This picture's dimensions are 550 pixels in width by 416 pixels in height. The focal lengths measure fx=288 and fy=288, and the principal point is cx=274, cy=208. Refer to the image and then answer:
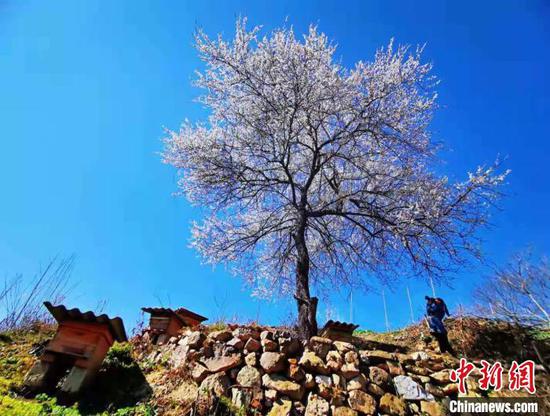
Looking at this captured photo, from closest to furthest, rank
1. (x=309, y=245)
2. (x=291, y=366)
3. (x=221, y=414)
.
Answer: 1. (x=221, y=414)
2. (x=291, y=366)
3. (x=309, y=245)

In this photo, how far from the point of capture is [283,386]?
3879 mm

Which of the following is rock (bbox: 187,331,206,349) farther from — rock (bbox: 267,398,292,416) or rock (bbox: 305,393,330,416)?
rock (bbox: 305,393,330,416)

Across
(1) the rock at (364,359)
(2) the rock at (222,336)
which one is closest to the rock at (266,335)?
(2) the rock at (222,336)

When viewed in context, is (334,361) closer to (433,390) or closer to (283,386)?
(283,386)

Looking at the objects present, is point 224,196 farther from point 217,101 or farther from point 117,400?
point 117,400

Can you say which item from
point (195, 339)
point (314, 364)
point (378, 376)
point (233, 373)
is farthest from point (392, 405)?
point (195, 339)

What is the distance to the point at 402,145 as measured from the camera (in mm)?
8461

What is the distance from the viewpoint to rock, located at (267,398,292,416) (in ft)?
11.9

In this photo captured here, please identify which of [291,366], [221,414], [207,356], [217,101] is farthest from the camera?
[217,101]

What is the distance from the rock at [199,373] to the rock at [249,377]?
483 millimetres

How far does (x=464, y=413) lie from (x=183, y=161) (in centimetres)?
829

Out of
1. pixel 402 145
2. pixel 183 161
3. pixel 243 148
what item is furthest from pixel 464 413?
pixel 183 161

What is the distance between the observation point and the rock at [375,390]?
401 centimetres

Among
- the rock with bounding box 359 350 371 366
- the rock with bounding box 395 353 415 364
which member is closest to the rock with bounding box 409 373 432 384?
the rock with bounding box 395 353 415 364
